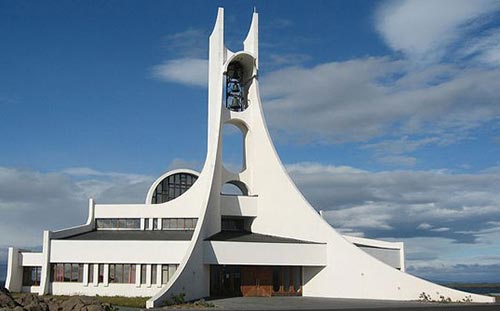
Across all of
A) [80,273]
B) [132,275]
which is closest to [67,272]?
[80,273]

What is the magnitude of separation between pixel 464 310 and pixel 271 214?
13187mm

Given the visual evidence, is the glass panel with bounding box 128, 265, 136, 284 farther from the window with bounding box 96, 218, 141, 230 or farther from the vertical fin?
the vertical fin

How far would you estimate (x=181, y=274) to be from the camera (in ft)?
78.8

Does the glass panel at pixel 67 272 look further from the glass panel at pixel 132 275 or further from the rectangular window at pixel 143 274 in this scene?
the rectangular window at pixel 143 274

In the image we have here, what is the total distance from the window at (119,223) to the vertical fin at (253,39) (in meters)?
11.4

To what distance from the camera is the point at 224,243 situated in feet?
90.4

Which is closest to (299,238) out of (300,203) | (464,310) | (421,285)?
(300,203)

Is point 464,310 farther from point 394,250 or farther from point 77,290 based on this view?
point 77,290

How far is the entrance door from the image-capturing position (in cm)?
2955

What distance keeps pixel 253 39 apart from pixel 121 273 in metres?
15.4

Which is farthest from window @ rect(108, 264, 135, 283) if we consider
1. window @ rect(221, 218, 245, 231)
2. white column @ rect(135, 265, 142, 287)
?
window @ rect(221, 218, 245, 231)

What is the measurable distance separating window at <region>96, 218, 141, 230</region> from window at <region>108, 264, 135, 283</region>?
444cm

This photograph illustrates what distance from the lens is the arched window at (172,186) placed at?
3425 centimetres

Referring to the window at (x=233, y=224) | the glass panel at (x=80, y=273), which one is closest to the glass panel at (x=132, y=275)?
the glass panel at (x=80, y=273)
